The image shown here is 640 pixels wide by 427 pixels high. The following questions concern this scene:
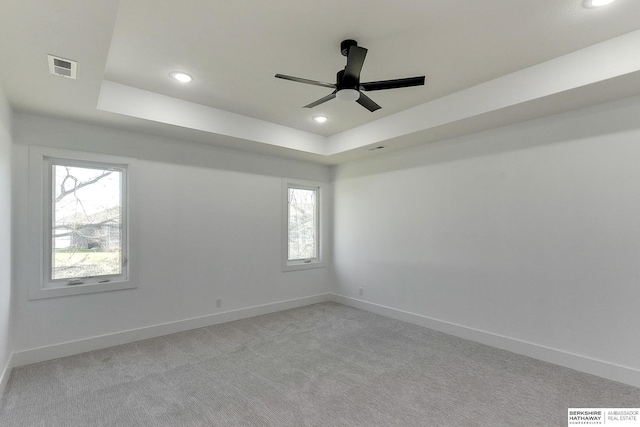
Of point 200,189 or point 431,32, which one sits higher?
point 431,32

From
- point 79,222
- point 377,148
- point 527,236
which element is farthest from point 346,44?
point 79,222

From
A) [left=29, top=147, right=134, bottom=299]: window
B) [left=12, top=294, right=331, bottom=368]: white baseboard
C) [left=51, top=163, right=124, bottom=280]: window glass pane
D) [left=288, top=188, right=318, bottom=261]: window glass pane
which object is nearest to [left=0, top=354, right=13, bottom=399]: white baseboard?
[left=12, top=294, right=331, bottom=368]: white baseboard

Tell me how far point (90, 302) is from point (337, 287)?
11.7ft

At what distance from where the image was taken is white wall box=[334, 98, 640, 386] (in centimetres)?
282

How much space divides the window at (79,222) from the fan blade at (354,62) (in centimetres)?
284

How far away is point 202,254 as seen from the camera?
422cm

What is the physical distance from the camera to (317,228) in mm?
5715

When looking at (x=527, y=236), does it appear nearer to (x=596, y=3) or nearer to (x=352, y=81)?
(x=596, y=3)

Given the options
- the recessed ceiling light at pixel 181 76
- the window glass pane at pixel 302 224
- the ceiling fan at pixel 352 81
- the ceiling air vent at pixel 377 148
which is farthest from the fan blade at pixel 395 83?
the window glass pane at pixel 302 224

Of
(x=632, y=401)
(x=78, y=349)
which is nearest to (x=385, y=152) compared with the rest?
(x=632, y=401)

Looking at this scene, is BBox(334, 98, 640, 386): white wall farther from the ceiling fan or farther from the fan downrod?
the fan downrod

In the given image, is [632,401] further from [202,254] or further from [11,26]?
[11,26]

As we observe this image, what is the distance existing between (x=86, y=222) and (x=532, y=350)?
4.97 meters

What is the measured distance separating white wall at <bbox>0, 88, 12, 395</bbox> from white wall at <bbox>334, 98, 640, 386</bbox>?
4.19 m
